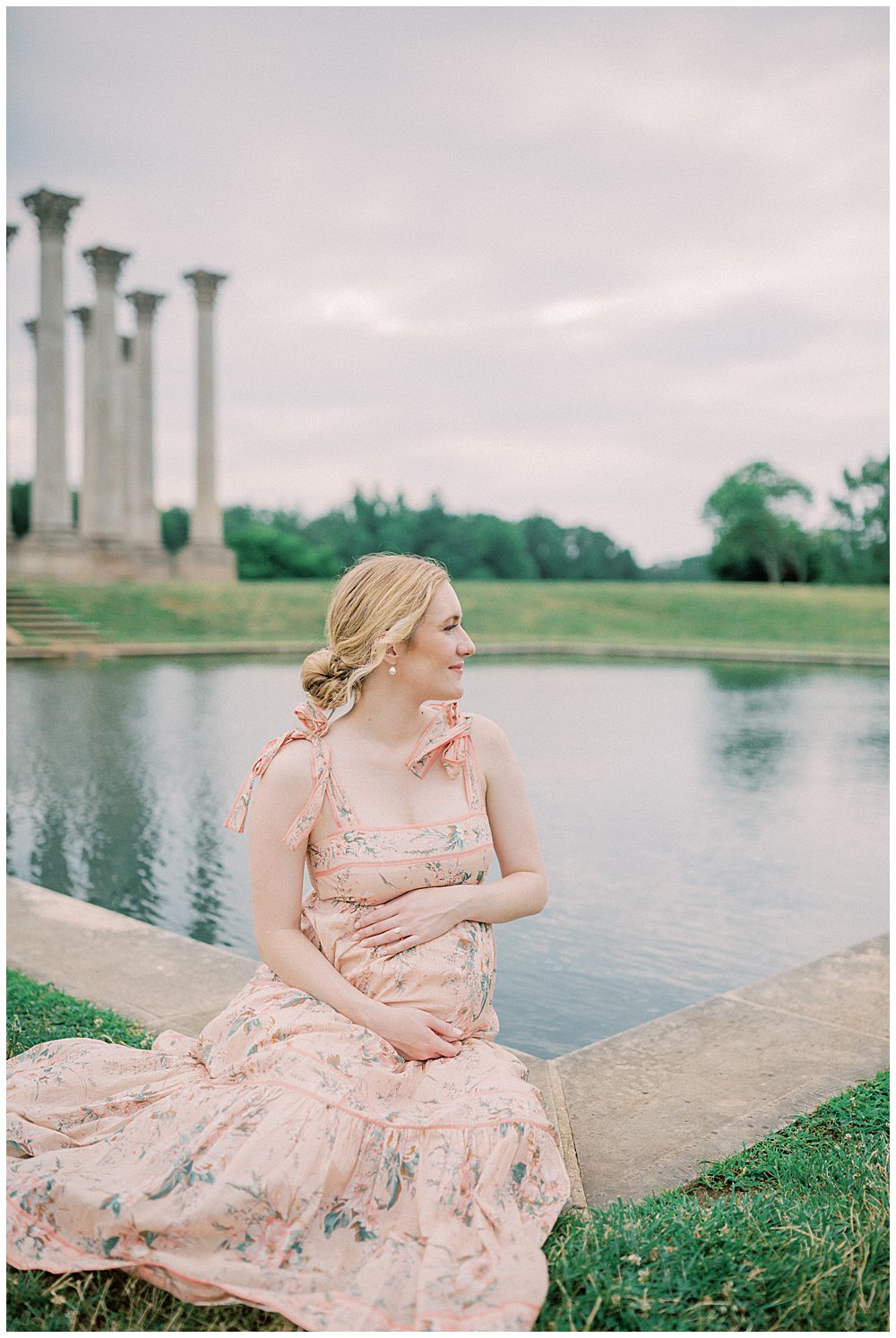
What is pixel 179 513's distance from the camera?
89500 millimetres

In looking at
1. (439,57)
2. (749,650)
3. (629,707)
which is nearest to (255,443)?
(749,650)

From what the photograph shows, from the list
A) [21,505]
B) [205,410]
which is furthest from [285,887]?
[21,505]

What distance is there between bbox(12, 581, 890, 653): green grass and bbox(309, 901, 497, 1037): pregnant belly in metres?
30.9

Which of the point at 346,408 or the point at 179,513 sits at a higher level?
the point at 346,408

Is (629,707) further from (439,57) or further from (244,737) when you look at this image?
(439,57)

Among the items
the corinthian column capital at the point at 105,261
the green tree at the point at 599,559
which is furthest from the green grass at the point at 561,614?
the green tree at the point at 599,559

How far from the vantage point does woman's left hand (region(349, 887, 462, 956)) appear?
3.39 m

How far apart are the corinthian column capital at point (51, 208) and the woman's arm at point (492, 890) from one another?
42.6 m

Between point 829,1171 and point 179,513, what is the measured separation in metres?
89.4

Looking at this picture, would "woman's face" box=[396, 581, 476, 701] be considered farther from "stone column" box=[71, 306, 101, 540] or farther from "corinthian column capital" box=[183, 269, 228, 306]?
"corinthian column capital" box=[183, 269, 228, 306]

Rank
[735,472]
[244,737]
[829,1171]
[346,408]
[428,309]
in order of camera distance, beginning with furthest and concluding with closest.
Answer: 1. [735,472]
2. [346,408]
3. [428,309]
4. [244,737]
5. [829,1171]

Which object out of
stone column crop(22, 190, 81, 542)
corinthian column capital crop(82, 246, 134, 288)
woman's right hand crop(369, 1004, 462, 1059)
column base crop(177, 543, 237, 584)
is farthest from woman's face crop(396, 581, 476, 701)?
corinthian column capital crop(82, 246, 134, 288)

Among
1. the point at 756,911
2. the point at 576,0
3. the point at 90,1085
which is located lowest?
the point at 756,911

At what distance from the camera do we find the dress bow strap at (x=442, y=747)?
3.60 metres
